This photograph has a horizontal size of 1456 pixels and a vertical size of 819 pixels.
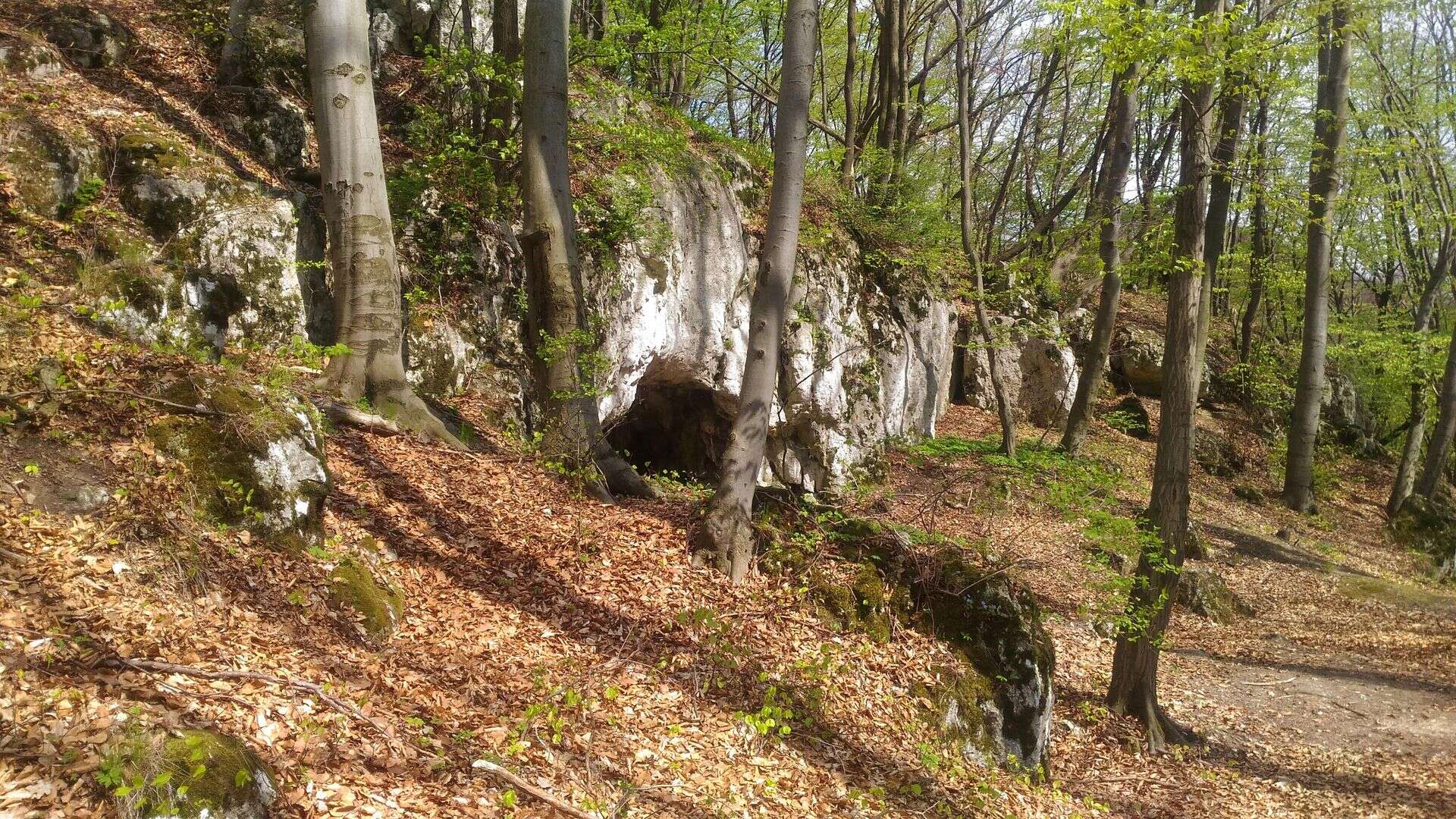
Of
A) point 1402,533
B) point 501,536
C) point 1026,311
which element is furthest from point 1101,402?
point 501,536

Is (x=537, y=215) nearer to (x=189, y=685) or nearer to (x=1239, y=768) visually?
(x=189, y=685)

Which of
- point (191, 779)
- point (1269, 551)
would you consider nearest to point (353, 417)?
point (191, 779)

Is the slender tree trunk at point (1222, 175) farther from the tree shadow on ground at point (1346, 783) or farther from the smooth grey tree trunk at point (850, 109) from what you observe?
the smooth grey tree trunk at point (850, 109)

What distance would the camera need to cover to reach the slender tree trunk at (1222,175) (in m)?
6.60

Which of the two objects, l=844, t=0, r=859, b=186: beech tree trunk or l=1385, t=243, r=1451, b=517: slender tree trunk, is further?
l=1385, t=243, r=1451, b=517: slender tree trunk

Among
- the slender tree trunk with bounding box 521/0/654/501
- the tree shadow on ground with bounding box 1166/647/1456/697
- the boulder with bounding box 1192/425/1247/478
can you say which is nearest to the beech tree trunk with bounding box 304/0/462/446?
the slender tree trunk with bounding box 521/0/654/501

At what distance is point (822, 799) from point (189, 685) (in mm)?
3282

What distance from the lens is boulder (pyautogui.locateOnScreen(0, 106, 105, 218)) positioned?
6121 millimetres

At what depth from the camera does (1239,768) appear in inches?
285

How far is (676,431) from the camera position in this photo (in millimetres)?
12922

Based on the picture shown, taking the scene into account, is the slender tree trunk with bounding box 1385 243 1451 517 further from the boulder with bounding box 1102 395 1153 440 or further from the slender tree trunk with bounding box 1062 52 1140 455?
the slender tree trunk with bounding box 1062 52 1140 455

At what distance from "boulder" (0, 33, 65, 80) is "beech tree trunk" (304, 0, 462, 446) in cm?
322

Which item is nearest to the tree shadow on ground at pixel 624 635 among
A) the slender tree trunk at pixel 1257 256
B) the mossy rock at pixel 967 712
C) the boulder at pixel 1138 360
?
the mossy rock at pixel 967 712

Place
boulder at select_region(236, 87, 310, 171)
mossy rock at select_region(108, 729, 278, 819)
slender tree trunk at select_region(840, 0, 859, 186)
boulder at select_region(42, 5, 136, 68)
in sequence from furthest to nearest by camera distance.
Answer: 1. slender tree trunk at select_region(840, 0, 859, 186)
2. boulder at select_region(236, 87, 310, 171)
3. boulder at select_region(42, 5, 136, 68)
4. mossy rock at select_region(108, 729, 278, 819)
